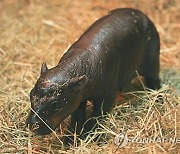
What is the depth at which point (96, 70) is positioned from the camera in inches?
145

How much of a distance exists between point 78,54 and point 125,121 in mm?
695

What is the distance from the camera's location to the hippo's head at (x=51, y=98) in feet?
10.7

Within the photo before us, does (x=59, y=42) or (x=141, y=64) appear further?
(x=59, y=42)

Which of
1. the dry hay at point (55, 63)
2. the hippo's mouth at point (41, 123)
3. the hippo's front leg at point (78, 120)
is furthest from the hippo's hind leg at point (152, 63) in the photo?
the hippo's mouth at point (41, 123)

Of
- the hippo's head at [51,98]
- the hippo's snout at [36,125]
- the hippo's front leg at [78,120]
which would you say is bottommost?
the hippo's front leg at [78,120]

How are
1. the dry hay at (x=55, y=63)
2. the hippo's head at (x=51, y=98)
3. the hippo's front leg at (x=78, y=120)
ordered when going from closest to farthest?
the hippo's head at (x=51, y=98) → the dry hay at (x=55, y=63) → the hippo's front leg at (x=78, y=120)

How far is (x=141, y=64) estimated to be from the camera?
4.45 meters

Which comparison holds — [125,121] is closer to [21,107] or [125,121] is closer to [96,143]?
[96,143]

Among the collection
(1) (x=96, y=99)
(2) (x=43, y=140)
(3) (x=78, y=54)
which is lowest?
(2) (x=43, y=140)

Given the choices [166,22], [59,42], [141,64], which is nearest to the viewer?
[141,64]

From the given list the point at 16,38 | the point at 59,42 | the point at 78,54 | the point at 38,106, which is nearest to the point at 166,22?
the point at 59,42

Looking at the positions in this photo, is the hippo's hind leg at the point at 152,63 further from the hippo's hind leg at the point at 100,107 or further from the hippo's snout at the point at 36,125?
the hippo's snout at the point at 36,125

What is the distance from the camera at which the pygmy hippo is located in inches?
129

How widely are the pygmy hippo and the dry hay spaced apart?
21cm
